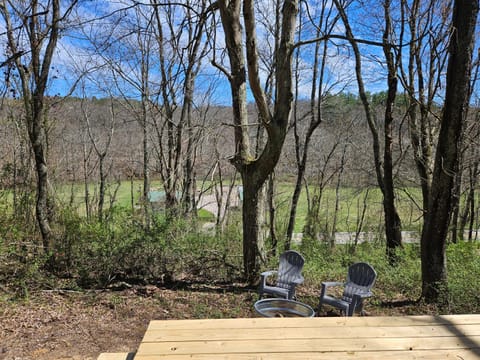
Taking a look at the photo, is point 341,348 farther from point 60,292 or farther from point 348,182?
point 348,182

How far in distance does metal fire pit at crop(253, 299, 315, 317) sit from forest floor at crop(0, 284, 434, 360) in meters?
0.84

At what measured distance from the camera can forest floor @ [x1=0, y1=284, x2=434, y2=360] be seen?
3225 millimetres

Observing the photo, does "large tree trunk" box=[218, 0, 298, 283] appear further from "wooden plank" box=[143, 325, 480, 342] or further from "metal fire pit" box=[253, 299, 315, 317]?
"wooden plank" box=[143, 325, 480, 342]

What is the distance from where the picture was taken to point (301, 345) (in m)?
1.69

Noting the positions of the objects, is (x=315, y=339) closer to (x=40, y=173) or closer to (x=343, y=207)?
(x=40, y=173)

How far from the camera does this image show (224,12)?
14.3 ft

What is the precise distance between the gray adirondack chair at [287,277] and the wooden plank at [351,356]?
2.37 metres

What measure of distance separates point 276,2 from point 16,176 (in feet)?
21.8

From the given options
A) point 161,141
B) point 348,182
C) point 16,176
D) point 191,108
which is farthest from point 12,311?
point 348,182

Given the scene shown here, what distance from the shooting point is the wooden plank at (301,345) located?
1645mm

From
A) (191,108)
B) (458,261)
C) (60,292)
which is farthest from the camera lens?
(191,108)

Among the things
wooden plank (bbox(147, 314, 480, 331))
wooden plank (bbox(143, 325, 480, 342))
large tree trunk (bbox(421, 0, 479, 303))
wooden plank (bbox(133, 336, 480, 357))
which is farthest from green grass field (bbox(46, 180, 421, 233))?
wooden plank (bbox(133, 336, 480, 357))

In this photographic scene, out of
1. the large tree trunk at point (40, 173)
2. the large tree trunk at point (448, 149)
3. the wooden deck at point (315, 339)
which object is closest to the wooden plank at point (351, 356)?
the wooden deck at point (315, 339)

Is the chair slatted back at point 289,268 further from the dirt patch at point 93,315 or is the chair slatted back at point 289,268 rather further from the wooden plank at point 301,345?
the wooden plank at point 301,345
